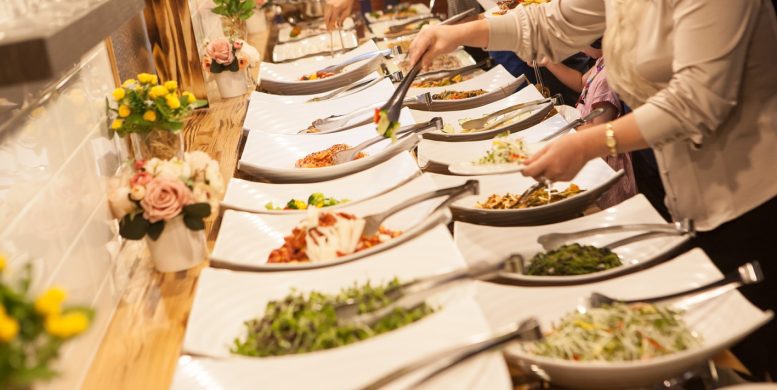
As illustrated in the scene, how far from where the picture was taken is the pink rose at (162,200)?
183 cm

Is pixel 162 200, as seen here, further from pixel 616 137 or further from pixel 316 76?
pixel 316 76

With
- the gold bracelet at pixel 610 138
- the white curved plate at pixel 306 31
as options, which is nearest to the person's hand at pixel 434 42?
the gold bracelet at pixel 610 138

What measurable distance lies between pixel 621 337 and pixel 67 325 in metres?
0.93

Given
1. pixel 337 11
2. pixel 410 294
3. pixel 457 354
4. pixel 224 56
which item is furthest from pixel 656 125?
pixel 337 11

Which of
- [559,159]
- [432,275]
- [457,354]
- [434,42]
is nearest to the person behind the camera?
[457,354]

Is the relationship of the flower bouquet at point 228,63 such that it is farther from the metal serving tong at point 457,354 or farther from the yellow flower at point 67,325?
the yellow flower at point 67,325

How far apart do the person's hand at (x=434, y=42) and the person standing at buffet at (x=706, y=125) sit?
0.57 metres

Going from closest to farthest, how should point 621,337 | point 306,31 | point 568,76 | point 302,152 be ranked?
point 621,337
point 302,152
point 568,76
point 306,31

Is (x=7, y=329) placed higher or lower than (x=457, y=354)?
higher

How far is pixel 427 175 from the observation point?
214cm

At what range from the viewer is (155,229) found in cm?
187

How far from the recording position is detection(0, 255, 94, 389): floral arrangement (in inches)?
32.9

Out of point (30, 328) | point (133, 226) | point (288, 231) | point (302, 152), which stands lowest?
point (302, 152)

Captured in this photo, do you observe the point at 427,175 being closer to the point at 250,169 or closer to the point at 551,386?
the point at 250,169
